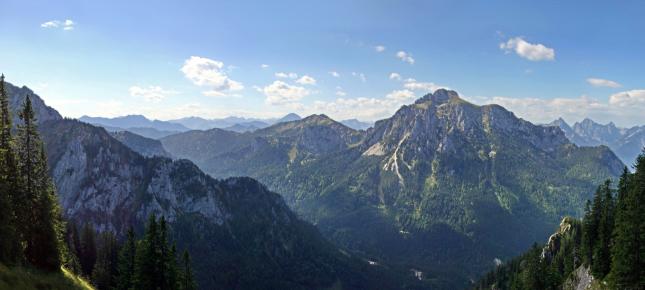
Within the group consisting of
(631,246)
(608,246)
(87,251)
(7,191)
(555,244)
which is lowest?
(87,251)

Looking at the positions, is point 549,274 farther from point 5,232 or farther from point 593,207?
point 5,232

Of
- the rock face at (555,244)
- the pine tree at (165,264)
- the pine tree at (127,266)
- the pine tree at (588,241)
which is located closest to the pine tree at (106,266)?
the pine tree at (127,266)

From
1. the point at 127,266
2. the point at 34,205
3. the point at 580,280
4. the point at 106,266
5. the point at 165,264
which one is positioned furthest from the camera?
the point at 106,266

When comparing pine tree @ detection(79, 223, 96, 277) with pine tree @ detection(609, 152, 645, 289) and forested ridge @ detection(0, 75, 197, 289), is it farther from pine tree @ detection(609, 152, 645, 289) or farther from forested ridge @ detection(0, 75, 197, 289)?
pine tree @ detection(609, 152, 645, 289)

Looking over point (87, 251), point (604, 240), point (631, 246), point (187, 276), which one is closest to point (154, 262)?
point (187, 276)

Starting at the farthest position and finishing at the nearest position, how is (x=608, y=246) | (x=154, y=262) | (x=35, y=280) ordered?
(x=608, y=246), (x=154, y=262), (x=35, y=280)

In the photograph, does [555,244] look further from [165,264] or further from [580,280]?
[165,264]

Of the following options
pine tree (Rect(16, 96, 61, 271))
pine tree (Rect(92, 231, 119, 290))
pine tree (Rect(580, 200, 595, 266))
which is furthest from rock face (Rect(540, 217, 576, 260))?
pine tree (Rect(16, 96, 61, 271))
